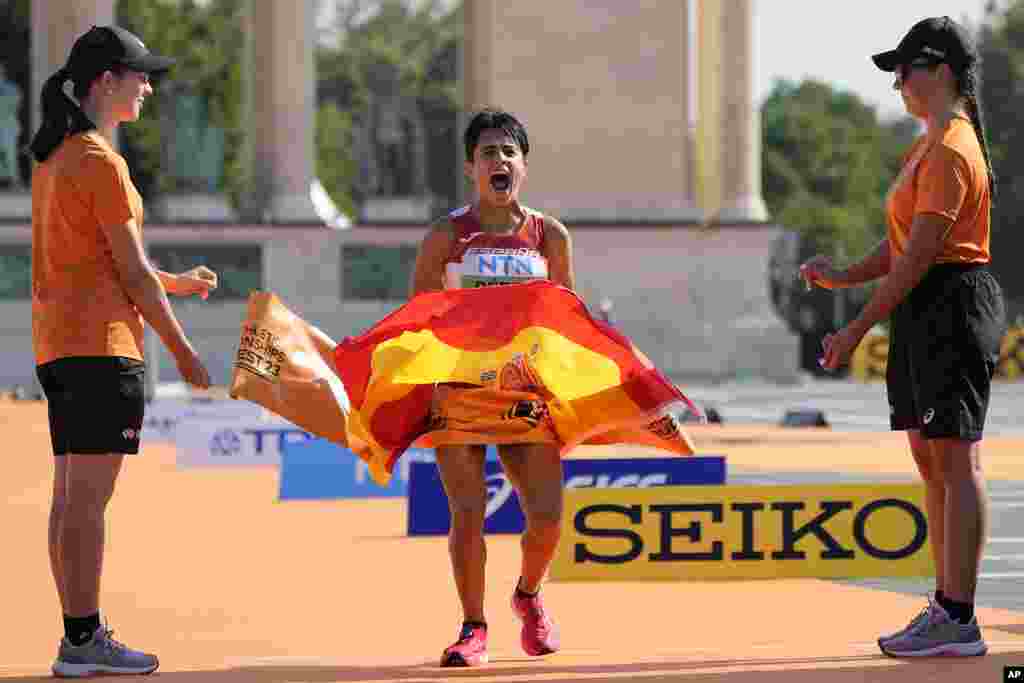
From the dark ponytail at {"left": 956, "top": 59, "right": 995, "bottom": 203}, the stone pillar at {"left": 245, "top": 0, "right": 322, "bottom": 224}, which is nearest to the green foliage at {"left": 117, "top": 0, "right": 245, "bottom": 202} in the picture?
the stone pillar at {"left": 245, "top": 0, "right": 322, "bottom": 224}

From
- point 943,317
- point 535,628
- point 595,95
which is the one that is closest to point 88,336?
point 535,628

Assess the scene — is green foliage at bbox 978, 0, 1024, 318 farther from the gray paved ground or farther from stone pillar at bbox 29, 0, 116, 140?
stone pillar at bbox 29, 0, 116, 140

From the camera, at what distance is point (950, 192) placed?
10.1 metres

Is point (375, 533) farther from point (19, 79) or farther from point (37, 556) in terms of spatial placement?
point (19, 79)

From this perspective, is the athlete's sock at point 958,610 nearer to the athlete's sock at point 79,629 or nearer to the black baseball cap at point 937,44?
the black baseball cap at point 937,44

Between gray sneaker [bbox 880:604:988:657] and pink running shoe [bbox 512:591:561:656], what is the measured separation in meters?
1.41

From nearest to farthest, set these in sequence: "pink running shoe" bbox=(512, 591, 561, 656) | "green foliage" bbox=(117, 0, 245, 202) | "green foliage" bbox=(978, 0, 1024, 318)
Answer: "pink running shoe" bbox=(512, 591, 561, 656), "green foliage" bbox=(117, 0, 245, 202), "green foliage" bbox=(978, 0, 1024, 318)

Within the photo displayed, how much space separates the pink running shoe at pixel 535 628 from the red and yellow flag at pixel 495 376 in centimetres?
67

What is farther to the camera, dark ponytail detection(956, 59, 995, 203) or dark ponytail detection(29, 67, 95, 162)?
dark ponytail detection(956, 59, 995, 203)

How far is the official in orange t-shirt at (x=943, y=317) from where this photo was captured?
10.1m

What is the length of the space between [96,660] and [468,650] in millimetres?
1493

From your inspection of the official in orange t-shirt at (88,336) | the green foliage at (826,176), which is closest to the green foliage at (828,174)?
the green foliage at (826,176)

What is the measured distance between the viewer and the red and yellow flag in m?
10.2

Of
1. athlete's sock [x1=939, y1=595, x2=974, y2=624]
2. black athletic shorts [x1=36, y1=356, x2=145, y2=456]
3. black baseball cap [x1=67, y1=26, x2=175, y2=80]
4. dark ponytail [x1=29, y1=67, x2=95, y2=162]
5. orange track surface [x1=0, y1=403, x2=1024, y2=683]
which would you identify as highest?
black baseball cap [x1=67, y1=26, x2=175, y2=80]
